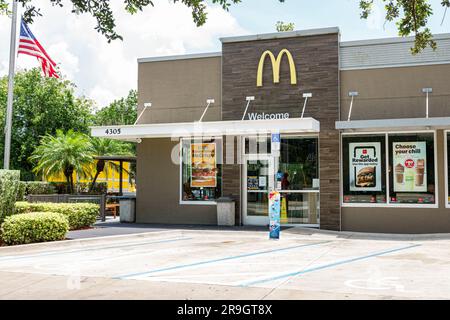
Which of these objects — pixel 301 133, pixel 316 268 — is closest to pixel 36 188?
pixel 301 133

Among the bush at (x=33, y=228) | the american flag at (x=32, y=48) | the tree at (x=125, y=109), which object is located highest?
the tree at (x=125, y=109)

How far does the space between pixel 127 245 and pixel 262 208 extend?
579 centimetres

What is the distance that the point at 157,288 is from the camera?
7.36 m

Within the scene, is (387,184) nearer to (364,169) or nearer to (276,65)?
(364,169)

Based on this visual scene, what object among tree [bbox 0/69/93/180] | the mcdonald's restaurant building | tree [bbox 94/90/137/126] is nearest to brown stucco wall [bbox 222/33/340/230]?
the mcdonald's restaurant building

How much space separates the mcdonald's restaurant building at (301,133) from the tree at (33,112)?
21.9 m

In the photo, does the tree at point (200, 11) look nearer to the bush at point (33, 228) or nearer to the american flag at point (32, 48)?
the bush at point (33, 228)

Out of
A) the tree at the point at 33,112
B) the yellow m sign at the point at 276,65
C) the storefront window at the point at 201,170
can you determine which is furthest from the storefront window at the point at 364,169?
the tree at the point at 33,112

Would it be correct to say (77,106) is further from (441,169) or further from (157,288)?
(157,288)

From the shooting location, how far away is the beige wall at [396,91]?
15.5m

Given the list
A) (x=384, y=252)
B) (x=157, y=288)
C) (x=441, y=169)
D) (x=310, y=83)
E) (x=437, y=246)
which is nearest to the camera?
(x=157, y=288)

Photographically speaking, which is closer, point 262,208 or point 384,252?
point 384,252

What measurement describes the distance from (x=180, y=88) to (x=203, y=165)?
2.86m

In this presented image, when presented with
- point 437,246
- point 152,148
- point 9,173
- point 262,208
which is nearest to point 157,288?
point 9,173
